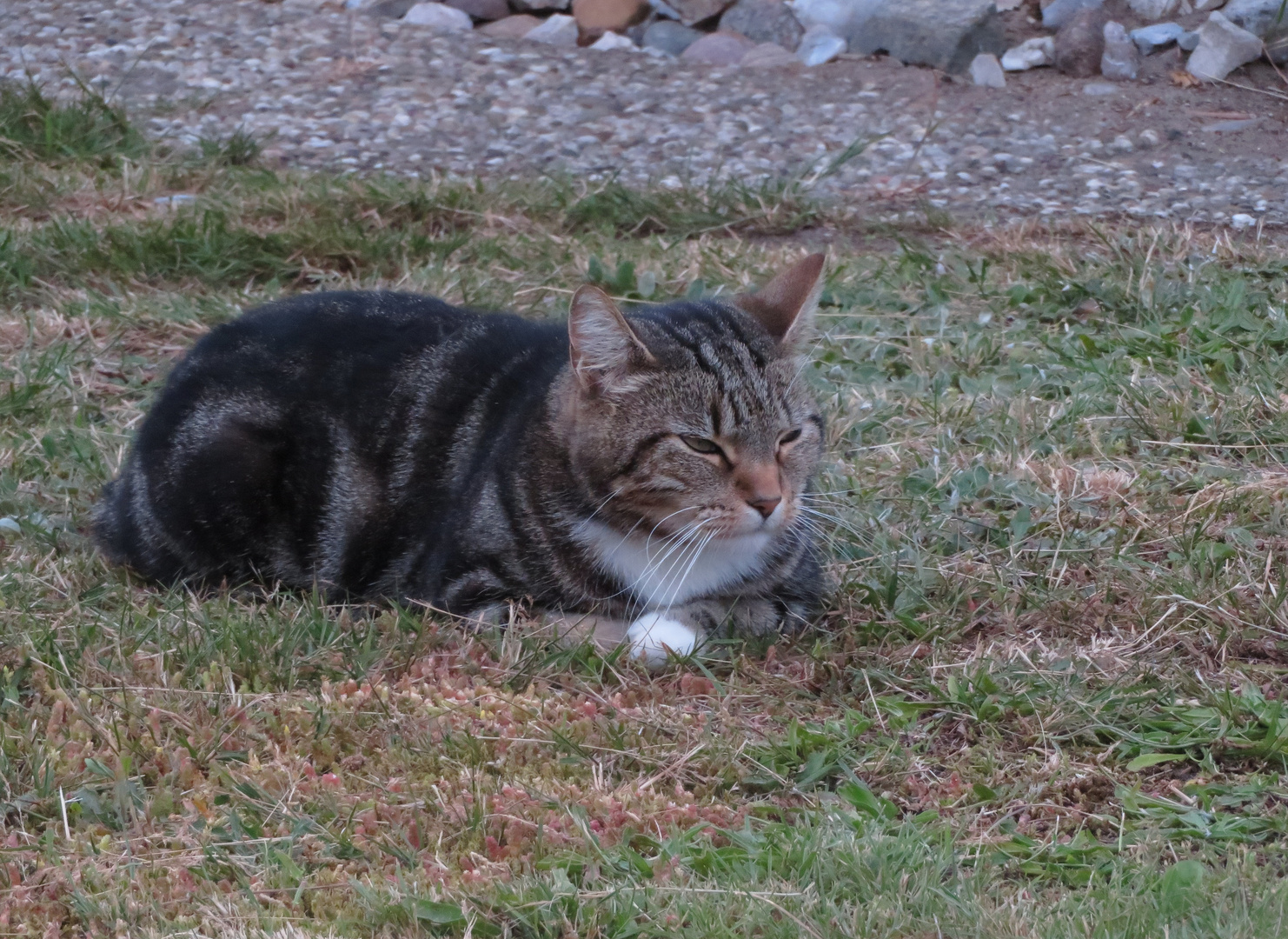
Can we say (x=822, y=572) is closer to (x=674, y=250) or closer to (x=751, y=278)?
(x=751, y=278)

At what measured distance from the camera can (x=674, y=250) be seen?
20.2ft

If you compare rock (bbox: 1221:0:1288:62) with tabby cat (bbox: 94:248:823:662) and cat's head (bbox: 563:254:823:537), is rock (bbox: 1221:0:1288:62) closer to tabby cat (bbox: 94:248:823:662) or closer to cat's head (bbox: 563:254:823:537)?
tabby cat (bbox: 94:248:823:662)

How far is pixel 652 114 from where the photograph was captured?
314 inches

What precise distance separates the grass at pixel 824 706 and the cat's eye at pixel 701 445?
1.57 ft

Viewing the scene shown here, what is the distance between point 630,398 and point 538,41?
239 inches

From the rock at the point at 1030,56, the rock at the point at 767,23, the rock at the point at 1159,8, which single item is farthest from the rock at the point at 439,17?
the rock at the point at 1159,8

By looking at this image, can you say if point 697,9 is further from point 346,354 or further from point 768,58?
point 346,354

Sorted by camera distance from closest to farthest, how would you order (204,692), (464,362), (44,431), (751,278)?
1. (204,692)
2. (464,362)
3. (44,431)
4. (751,278)

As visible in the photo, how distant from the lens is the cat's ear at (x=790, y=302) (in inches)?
146

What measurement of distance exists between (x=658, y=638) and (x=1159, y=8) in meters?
6.41

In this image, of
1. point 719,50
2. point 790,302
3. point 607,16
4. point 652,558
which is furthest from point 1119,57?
point 652,558

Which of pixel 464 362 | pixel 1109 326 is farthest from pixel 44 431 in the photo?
pixel 1109 326

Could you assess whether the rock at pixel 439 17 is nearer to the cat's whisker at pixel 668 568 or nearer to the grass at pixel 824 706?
the grass at pixel 824 706

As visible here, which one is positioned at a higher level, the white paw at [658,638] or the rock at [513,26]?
the white paw at [658,638]
